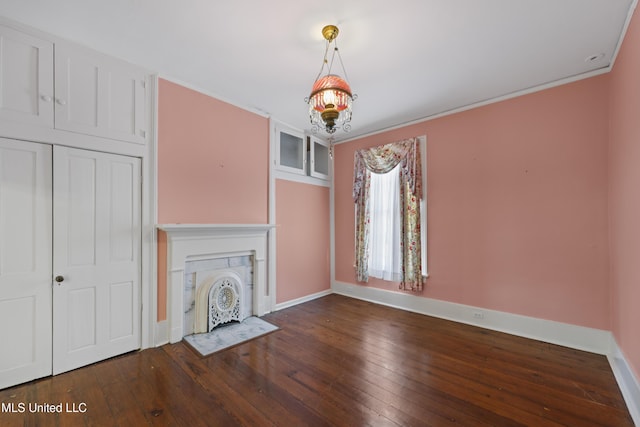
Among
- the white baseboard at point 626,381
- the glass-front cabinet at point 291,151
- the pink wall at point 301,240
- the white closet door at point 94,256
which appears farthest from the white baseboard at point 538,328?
the white closet door at point 94,256

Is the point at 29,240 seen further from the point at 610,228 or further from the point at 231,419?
the point at 610,228

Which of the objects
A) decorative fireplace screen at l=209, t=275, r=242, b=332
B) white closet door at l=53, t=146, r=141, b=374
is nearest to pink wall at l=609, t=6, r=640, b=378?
decorative fireplace screen at l=209, t=275, r=242, b=332

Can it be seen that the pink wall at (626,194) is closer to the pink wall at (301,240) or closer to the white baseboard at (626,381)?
the white baseboard at (626,381)

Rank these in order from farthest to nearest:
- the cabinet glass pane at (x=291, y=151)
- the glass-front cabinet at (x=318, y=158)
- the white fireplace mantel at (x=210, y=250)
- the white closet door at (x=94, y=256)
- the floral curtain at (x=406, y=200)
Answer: the glass-front cabinet at (x=318, y=158) < the cabinet glass pane at (x=291, y=151) < the floral curtain at (x=406, y=200) < the white fireplace mantel at (x=210, y=250) < the white closet door at (x=94, y=256)

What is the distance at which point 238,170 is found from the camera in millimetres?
3703

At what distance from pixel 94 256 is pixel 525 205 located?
4.74 metres

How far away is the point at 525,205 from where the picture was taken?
322 centimetres

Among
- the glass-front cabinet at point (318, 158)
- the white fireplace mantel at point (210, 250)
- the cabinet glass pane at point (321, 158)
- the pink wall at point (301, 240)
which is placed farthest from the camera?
the cabinet glass pane at point (321, 158)

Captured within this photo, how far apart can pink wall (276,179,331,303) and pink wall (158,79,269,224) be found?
0.45m

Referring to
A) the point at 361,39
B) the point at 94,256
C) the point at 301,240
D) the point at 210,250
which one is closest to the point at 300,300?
the point at 301,240

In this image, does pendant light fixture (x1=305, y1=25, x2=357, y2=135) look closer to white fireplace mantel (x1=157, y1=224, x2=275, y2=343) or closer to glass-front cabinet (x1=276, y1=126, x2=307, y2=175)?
white fireplace mantel (x1=157, y1=224, x2=275, y2=343)

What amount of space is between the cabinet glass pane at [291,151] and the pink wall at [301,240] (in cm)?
Answer: 34

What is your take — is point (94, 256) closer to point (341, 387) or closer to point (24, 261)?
point (24, 261)

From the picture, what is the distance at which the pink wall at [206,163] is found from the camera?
3.00m
